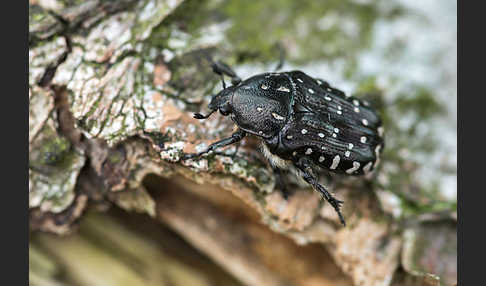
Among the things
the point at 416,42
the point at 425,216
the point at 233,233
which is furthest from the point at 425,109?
the point at 233,233

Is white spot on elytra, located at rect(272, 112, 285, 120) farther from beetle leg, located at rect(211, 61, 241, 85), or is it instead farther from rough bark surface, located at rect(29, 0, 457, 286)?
beetle leg, located at rect(211, 61, 241, 85)

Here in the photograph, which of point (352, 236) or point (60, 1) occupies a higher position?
point (60, 1)

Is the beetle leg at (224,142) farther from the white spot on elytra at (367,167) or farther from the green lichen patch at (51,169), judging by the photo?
the white spot on elytra at (367,167)

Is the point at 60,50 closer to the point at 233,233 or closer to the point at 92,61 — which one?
the point at 92,61

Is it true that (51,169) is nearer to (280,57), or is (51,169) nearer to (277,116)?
(277,116)

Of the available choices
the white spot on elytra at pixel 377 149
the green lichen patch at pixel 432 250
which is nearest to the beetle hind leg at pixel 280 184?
the white spot on elytra at pixel 377 149

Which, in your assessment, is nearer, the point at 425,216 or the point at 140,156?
the point at 140,156

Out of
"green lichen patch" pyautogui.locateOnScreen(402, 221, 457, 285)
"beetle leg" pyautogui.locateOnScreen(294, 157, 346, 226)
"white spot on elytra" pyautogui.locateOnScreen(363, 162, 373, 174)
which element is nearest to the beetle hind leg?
"beetle leg" pyautogui.locateOnScreen(294, 157, 346, 226)

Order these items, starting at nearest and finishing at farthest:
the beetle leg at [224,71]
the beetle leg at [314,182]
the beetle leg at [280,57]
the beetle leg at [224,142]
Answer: the beetle leg at [224,142]
the beetle leg at [314,182]
the beetle leg at [224,71]
the beetle leg at [280,57]

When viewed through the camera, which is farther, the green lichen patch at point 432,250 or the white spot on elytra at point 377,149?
the white spot on elytra at point 377,149
